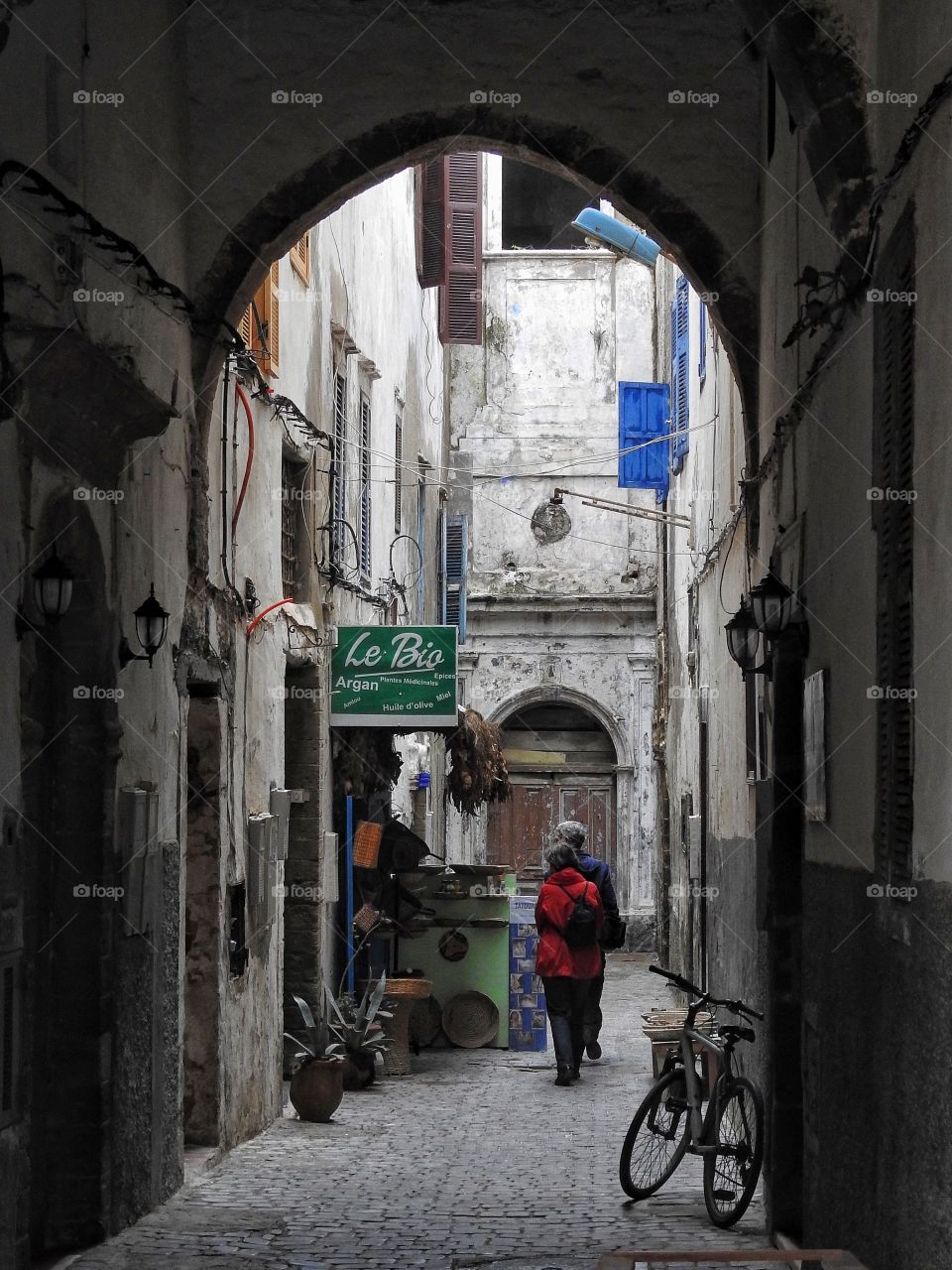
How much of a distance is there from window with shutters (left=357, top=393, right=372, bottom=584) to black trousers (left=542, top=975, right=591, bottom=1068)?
477 centimetres

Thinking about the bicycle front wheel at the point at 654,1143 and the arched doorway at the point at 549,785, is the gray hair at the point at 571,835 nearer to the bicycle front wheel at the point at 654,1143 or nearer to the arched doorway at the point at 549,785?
the bicycle front wheel at the point at 654,1143

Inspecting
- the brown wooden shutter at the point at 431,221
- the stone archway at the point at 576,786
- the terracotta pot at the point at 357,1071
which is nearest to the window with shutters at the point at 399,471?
the brown wooden shutter at the point at 431,221

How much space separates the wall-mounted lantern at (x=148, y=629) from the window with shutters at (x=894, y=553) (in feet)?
10.9

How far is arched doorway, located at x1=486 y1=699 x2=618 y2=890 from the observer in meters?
26.8

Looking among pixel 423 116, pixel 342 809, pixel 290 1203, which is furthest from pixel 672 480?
pixel 290 1203

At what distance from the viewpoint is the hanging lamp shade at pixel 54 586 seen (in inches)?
238

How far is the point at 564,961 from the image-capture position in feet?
41.5

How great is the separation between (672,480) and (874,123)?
14.3 meters

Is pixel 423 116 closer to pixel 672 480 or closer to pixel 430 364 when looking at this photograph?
pixel 672 480

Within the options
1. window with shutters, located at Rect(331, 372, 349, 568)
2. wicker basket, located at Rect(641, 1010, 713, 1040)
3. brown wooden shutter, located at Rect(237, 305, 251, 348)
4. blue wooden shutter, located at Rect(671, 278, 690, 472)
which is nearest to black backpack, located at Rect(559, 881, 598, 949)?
wicker basket, located at Rect(641, 1010, 713, 1040)

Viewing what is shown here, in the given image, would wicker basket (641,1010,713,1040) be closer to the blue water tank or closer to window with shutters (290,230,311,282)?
window with shutters (290,230,311,282)

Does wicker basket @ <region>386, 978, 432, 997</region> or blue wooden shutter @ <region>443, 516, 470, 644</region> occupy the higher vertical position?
blue wooden shutter @ <region>443, 516, 470, 644</region>

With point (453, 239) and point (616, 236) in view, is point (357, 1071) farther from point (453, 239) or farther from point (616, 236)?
point (453, 239)

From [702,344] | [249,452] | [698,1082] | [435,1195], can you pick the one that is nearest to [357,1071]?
[435,1195]
